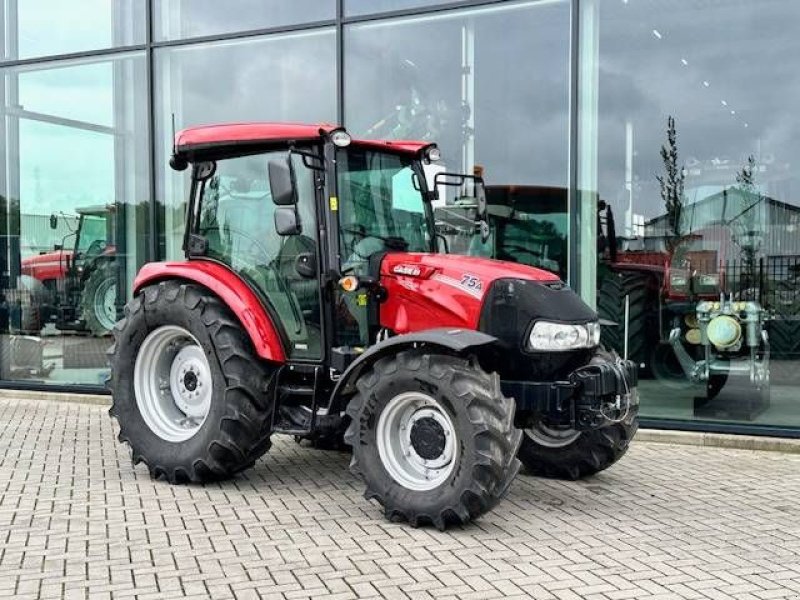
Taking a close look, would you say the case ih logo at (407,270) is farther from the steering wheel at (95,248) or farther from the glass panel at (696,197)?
the steering wheel at (95,248)

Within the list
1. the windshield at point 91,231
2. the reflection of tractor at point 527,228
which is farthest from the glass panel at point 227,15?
the reflection of tractor at point 527,228

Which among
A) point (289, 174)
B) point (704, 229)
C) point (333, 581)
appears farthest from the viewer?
point (704, 229)

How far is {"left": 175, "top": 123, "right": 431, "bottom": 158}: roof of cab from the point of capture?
571 centimetres

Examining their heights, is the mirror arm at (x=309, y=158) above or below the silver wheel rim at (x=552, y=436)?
above

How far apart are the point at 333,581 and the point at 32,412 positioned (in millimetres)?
6657

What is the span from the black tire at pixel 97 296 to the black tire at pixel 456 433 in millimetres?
6502

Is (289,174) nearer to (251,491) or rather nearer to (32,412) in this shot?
(251,491)

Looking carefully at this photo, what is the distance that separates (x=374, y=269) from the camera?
5719 millimetres

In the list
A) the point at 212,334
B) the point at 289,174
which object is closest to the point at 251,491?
the point at 212,334

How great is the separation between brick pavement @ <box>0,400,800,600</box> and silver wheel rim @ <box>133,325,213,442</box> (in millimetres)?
461

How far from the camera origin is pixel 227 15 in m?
9.96

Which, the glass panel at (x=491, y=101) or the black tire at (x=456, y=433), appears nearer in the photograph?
the black tire at (x=456, y=433)

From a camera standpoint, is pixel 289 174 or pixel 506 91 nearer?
pixel 289 174

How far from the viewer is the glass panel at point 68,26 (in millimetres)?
10406
